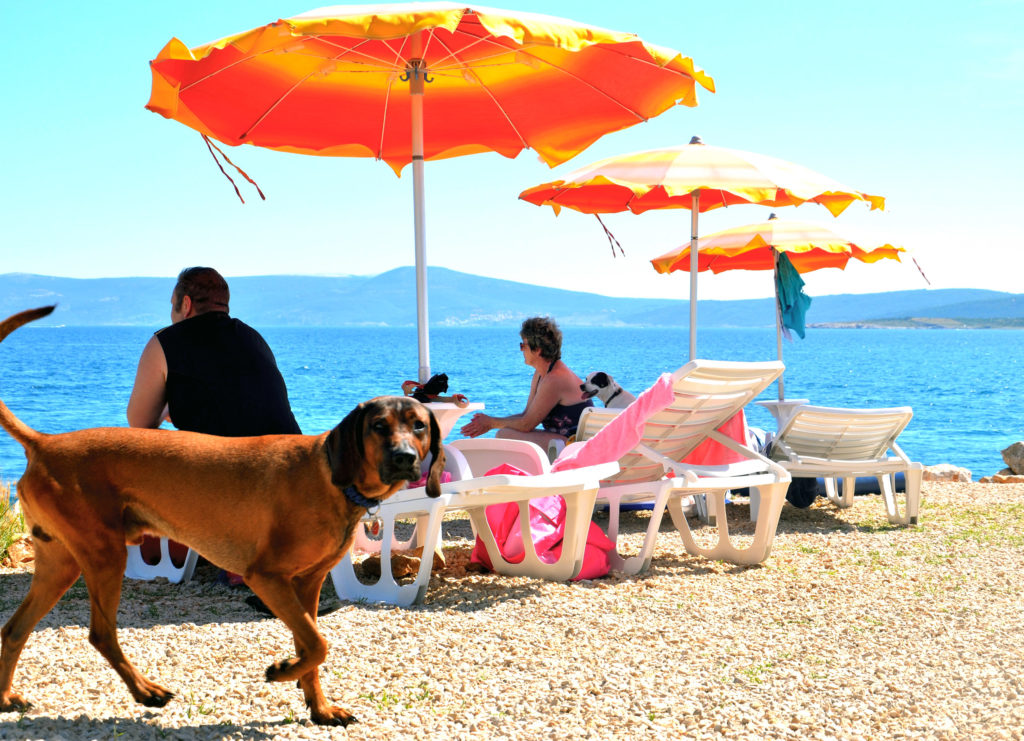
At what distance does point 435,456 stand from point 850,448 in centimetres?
471

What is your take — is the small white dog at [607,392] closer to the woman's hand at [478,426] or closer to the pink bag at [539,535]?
the woman's hand at [478,426]

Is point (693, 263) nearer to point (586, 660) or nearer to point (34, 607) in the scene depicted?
point (586, 660)

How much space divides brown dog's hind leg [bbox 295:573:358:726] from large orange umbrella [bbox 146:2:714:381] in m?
2.43

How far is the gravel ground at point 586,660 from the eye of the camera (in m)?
2.72

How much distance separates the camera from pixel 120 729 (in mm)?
2562

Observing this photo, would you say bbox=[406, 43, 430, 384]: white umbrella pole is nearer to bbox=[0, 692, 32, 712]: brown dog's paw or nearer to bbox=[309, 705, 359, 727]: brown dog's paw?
bbox=[309, 705, 359, 727]: brown dog's paw

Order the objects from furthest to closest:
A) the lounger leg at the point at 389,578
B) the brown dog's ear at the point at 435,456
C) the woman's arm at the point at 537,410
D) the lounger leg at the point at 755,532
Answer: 1. the woman's arm at the point at 537,410
2. the lounger leg at the point at 755,532
3. the lounger leg at the point at 389,578
4. the brown dog's ear at the point at 435,456

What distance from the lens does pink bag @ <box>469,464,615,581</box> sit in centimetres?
466

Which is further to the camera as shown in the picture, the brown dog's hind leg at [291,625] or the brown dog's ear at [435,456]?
the brown dog's ear at [435,456]

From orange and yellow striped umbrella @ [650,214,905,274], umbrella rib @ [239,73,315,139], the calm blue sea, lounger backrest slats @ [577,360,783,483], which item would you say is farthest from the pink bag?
the calm blue sea

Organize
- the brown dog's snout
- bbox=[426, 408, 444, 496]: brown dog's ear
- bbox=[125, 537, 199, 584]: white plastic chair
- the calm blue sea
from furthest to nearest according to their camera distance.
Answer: the calm blue sea, bbox=[125, 537, 199, 584]: white plastic chair, bbox=[426, 408, 444, 496]: brown dog's ear, the brown dog's snout

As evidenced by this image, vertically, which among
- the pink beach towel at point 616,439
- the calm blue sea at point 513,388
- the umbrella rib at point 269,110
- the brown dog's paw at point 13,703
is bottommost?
the calm blue sea at point 513,388

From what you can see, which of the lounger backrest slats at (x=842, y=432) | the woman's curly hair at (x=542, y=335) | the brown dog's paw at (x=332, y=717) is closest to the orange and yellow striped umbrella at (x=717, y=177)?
the woman's curly hair at (x=542, y=335)

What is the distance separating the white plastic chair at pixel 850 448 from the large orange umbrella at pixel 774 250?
1431mm
